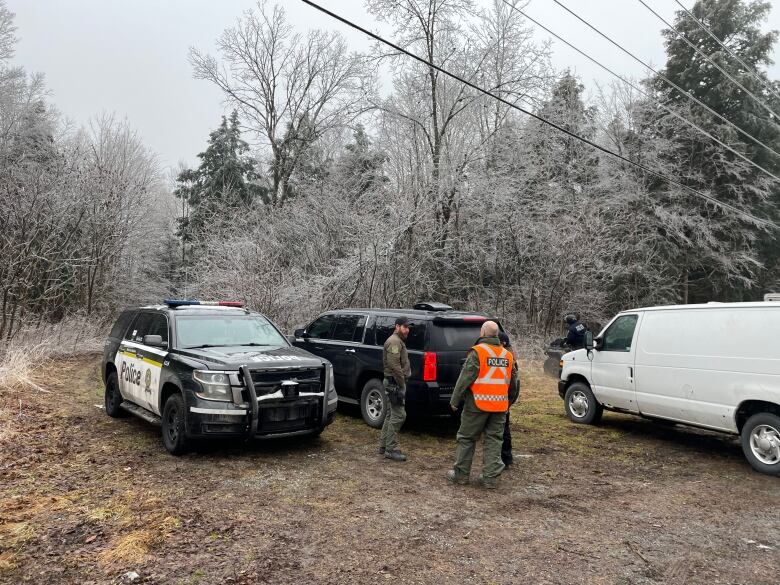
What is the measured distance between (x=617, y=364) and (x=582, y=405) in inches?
47.3

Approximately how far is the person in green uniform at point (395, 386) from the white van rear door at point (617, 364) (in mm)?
3517

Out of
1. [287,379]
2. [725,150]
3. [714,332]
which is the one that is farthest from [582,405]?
[725,150]

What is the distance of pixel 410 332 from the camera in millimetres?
7711

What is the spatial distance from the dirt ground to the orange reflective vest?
88 cm

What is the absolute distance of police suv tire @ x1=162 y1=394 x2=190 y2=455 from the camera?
6.33 m

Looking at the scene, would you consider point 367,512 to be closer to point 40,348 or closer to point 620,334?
point 620,334

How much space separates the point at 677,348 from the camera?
7273 mm

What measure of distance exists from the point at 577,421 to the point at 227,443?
559 centimetres

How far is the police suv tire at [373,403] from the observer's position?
8.20m

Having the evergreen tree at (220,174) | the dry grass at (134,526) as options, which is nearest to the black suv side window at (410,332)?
the dry grass at (134,526)

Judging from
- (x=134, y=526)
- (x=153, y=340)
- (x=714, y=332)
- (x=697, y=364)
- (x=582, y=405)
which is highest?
(x=714, y=332)

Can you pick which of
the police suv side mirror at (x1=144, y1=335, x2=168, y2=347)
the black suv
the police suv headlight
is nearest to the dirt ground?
the black suv

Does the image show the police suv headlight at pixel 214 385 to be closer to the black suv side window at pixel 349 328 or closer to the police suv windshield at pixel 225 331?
the police suv windshield at pixel 225 331

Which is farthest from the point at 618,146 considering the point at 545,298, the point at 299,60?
the point at 299,60
